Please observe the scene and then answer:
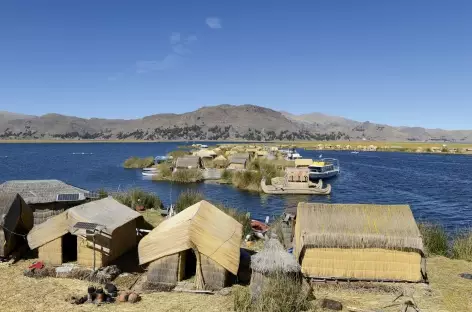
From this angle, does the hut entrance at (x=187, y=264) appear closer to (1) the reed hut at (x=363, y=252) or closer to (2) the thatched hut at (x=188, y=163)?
(1) the reed hut at (x=363, y=252)

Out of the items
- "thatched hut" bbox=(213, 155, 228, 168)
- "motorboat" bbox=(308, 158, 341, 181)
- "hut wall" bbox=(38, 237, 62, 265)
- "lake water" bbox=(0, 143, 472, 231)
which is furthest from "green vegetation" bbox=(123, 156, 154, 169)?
"hut wall" bbox=(38, 237, 62, 265)

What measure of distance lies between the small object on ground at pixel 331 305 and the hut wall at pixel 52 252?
10.4 metres

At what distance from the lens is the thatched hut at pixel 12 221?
1762 cm

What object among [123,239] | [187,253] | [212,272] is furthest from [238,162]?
[212,272]

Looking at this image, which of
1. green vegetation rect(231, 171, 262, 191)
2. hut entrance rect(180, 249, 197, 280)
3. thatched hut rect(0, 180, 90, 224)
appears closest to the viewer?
hut entrance rect(180, 249, 197, 280)

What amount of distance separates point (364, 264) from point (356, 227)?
1360 mm

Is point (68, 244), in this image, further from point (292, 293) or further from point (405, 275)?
point (405, 275)

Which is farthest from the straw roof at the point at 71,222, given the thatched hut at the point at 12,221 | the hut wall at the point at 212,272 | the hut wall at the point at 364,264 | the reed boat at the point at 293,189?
the reed boat at the point at 293,189

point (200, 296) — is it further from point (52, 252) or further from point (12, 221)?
point (12, 221)

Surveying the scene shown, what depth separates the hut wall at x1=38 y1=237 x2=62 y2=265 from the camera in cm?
1688

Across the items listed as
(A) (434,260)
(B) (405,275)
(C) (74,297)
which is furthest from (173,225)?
(A) (434,260)

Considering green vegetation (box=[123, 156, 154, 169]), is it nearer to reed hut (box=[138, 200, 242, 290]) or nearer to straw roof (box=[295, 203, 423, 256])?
reed hut (box=[138, 200, 242, 290])

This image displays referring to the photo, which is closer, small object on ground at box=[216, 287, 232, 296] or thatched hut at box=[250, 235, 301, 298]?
thatched hut at box=[250, 235, 301, 298]

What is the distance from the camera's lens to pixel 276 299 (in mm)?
12562
